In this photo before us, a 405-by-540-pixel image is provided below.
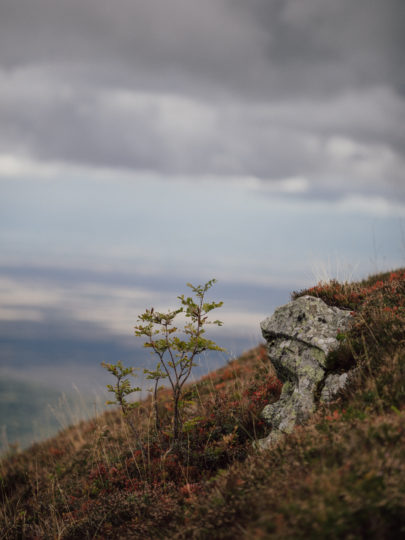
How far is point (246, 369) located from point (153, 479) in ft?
22.0

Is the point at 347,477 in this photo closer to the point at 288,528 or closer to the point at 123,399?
the point at 288,528

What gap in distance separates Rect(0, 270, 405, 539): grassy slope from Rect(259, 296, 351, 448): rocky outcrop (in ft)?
0.89

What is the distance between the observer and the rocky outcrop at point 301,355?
6.60 m

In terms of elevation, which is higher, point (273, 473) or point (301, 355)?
point (301, 355)

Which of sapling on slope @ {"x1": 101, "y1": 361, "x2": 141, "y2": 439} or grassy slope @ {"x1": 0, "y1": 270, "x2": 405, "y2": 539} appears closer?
grassy slope @ {"x1": 0, "y1": 270, "x2": 405, "y2": 539}

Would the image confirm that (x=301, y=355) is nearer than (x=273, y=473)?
No

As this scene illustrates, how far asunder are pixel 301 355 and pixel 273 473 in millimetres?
3275

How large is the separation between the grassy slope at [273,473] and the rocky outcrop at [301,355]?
27cm

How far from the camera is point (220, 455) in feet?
23.1

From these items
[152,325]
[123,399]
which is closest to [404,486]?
[152,325]

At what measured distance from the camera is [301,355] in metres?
7.23

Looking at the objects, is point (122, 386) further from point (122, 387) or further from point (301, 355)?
point (301, 355)

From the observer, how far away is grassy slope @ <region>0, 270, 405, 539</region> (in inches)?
128

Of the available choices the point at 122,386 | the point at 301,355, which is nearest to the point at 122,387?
the point at 122,386
